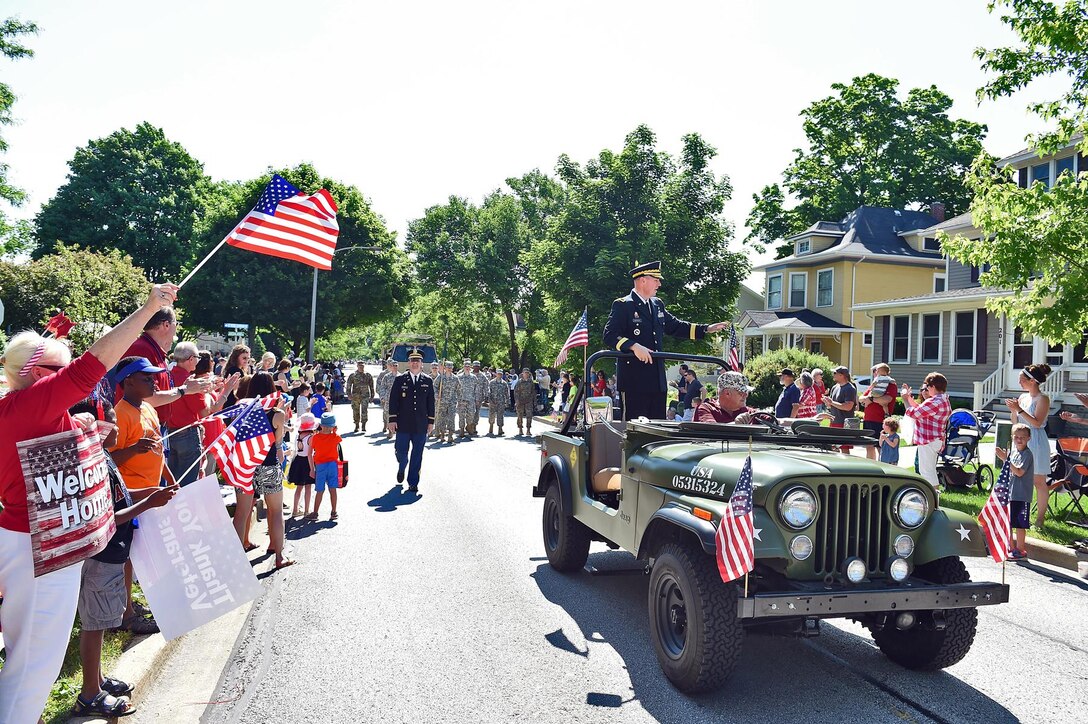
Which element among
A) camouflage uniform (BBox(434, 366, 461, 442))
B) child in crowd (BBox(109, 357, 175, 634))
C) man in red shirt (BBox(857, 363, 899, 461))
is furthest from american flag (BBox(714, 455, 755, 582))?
camouflage uniform (BBox(434, 366, 461, 442))

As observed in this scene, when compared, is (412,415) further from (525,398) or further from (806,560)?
(525,398)

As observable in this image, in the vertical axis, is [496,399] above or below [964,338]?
below

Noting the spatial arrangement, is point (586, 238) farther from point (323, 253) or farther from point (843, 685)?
point (843, 685)

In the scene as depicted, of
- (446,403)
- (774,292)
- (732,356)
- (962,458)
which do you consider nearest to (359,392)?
(446,403)

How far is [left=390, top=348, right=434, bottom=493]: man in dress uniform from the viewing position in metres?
11.3

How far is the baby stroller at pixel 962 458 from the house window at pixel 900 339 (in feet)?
63.1

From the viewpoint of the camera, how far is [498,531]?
8695 mm

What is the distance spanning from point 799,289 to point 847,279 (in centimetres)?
332

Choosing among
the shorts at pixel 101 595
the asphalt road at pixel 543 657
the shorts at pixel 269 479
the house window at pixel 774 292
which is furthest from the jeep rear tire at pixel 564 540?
the house window at pixel 774 292

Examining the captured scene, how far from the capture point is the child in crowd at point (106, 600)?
3898 mm

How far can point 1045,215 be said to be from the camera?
9422 millimetres

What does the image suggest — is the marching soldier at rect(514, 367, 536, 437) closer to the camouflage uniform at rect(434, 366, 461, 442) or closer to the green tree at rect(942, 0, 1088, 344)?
the camouflage uniform at rect(434, 366, 461, 442)

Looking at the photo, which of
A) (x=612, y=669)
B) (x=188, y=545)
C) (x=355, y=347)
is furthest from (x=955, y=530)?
(x=355, y=347)

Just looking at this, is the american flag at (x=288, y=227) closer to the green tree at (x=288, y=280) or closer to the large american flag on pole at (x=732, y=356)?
the large american flag on pole at (x=732, y=356)
